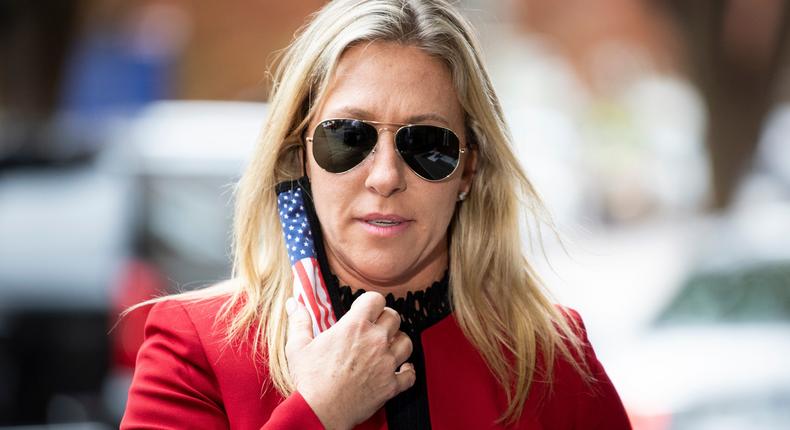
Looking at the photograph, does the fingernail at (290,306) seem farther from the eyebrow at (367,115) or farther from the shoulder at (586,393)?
the shoulder at (586,393)

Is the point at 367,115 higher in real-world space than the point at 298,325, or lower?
higher

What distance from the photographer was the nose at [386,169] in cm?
254

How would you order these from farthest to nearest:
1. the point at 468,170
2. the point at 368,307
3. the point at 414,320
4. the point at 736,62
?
1. the point at 736,62
2. the point at 468,170
3. the point at 414,320
4. the point at 368,307

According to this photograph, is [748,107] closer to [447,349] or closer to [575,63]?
[447,349]

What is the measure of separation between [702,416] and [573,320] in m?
3.80

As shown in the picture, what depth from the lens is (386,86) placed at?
2.58 metres

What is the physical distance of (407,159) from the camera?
2.57 m

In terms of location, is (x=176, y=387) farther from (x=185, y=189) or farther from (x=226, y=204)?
(x=185, y=189)

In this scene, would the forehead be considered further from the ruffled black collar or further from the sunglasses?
the ruffled black collar

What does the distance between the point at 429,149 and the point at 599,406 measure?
2.27 ft

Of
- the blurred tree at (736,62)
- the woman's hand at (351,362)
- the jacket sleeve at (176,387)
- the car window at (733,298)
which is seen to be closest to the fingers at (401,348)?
the woman's hand at (351,362)

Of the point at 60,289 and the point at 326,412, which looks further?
the point at 60,289

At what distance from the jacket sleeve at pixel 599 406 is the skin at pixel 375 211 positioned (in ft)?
1.45

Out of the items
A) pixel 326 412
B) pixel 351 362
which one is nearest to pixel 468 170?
pixel 351 362
